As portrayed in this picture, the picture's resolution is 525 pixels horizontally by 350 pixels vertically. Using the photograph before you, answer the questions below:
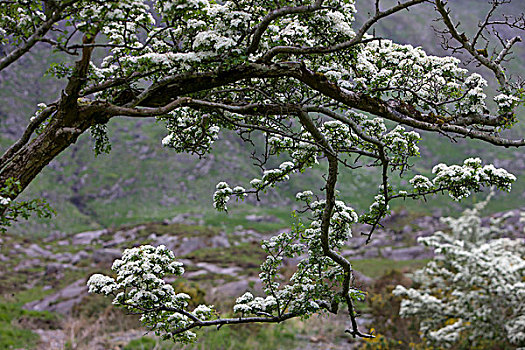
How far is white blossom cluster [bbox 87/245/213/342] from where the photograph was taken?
4332 millimetres

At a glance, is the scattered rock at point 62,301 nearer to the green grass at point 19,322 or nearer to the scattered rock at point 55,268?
the green grass at point 19,322

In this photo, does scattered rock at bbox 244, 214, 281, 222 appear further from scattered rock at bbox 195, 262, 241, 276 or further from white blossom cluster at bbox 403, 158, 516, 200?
white blossom cluster at bbox 403, 158, 516, 200

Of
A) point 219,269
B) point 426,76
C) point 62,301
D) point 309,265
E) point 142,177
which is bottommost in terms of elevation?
point 309,265

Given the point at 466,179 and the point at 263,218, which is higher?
the point at 263,218

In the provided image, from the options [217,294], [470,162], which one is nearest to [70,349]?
[217,294]

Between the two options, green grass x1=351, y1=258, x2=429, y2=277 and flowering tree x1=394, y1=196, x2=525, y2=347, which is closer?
flowering tree x1=394, y1=196, x2=525, y2=347

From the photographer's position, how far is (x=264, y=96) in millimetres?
4754

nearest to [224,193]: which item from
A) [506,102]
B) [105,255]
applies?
[506,102]

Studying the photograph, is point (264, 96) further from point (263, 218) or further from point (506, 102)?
point (263, 218)

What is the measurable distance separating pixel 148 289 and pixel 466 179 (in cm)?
345

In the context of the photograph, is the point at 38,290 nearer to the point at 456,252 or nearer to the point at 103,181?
the point at 456,252

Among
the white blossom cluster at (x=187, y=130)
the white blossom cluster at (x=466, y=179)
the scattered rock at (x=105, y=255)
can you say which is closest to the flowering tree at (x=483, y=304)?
the white blossom cluster at (x=466, y=179)

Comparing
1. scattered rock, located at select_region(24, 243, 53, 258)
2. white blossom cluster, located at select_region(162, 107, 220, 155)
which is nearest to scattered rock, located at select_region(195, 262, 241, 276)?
scattered rock, located at select_region(24, 243, 53, 258)

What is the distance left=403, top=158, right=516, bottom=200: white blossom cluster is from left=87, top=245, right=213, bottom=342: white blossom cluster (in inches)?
109
